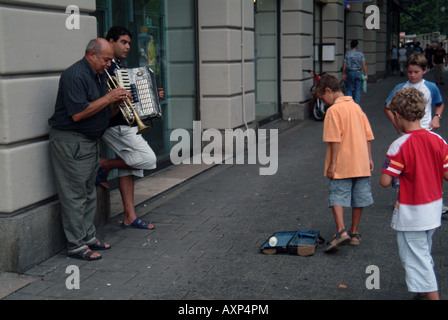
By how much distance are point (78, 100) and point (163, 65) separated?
14.5 ft

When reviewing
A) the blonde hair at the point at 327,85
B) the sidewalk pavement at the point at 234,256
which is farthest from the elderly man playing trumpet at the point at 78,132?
the blonde hair at the point at 327,85

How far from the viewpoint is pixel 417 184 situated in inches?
161

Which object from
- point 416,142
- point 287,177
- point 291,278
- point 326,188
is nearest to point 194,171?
point 287,177

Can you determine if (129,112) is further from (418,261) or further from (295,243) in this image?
(418,261)

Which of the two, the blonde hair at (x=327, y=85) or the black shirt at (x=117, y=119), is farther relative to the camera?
the black shirt at (x=117, y=119)

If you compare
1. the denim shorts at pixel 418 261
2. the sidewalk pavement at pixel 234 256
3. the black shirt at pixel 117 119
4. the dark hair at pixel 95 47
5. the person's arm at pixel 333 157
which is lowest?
the sidewalk pavement at pixel 234 256

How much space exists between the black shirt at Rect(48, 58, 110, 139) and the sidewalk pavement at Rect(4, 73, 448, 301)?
1.15 m

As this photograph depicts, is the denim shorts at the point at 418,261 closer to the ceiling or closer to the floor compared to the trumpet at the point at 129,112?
closer to the floor

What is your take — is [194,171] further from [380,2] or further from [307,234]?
[380,2]

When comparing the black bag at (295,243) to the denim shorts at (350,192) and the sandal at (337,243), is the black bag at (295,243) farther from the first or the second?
the denim shorts at (350,192)

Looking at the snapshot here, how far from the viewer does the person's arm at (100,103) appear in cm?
515

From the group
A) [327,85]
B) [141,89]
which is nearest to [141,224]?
[141,89]

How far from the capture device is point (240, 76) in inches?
424

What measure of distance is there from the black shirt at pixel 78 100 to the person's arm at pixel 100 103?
33 mm
